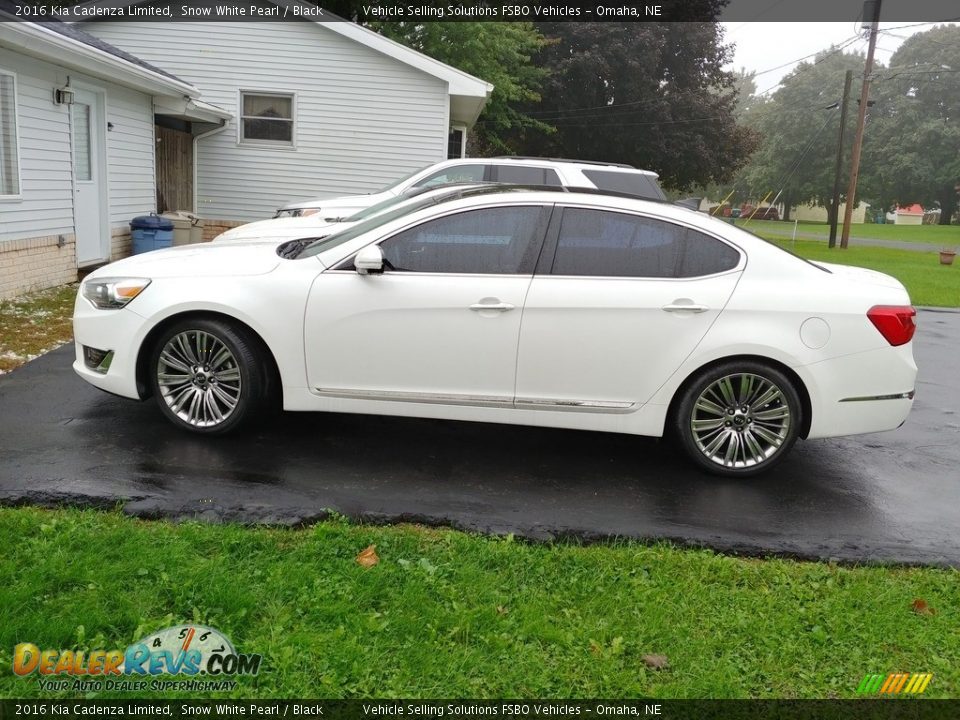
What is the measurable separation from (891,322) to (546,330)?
199 cm

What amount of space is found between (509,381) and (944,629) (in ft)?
8.12

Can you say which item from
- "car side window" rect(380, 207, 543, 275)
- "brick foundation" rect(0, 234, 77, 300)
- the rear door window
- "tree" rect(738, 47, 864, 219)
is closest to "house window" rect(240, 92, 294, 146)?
"brick foundation" rect(0, 234, 77, 300)

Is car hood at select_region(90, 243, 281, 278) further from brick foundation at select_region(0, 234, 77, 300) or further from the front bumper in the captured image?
brick foundation at select_region(0, 234, 77, 300)

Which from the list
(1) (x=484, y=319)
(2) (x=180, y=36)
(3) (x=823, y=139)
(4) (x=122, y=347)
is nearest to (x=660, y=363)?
(1) (x=484, y=319)

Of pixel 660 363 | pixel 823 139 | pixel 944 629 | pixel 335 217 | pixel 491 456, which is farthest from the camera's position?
pixel 823 139

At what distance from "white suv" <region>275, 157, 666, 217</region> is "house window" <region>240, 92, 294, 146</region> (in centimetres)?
602

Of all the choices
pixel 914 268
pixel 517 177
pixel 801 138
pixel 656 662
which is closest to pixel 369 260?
pixel 656 662

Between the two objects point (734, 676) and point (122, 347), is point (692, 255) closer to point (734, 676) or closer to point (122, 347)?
point (734, 676)

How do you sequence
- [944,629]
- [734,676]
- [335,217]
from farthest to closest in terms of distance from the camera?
[335,217], [944,629], [734,676]

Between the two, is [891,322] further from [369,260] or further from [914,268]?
[914,268]

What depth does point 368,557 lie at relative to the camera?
12.6 feet

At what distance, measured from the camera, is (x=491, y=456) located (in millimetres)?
5336

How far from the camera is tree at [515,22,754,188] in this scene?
116 ft

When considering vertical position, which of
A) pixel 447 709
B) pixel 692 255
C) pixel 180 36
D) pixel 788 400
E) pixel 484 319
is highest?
pixel 180 36
